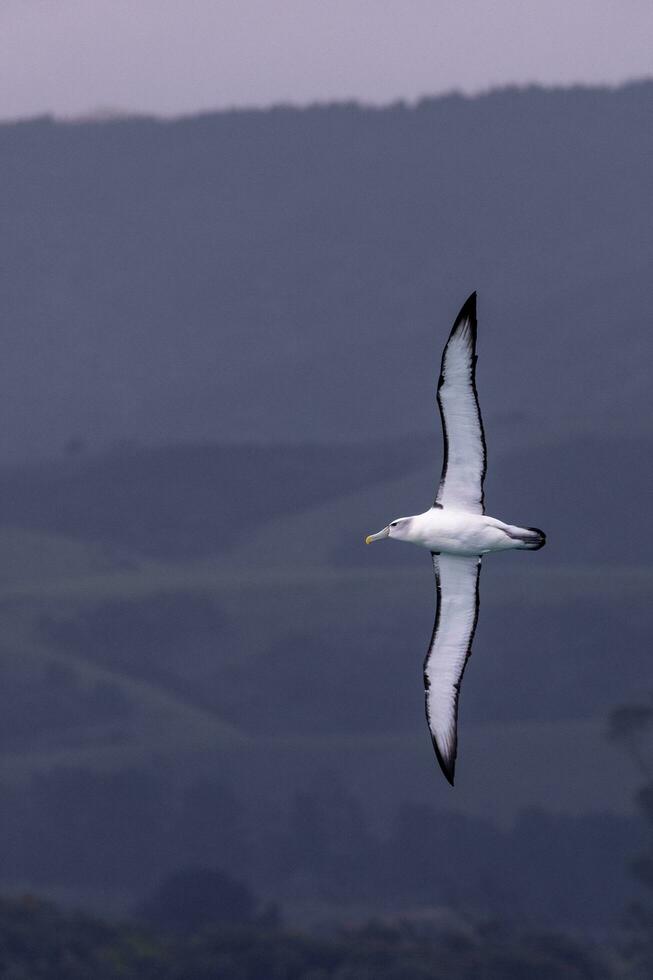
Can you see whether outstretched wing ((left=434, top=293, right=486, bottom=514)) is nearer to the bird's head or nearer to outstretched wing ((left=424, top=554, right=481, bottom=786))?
the bird's head

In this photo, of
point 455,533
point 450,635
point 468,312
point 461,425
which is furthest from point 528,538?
point 450,635

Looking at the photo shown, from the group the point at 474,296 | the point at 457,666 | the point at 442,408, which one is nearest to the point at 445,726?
the point at 457,666

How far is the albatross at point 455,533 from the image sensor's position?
27734 mm

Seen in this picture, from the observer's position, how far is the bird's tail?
2698 cm

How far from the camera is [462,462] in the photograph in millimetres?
29188

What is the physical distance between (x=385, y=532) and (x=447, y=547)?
42.5 inches

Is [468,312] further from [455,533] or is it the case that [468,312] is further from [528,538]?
[455,533]

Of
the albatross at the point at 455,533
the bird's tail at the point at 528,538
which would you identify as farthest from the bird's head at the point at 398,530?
the bird's tail at the point at 528,538

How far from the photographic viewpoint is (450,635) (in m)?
30.7

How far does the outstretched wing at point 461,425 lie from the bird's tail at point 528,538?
1456 mm

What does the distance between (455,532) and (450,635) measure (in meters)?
2.73

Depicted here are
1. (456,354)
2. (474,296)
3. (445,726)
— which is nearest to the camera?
(474,296)

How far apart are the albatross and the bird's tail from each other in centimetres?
2

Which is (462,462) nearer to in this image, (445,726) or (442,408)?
(442,408)
